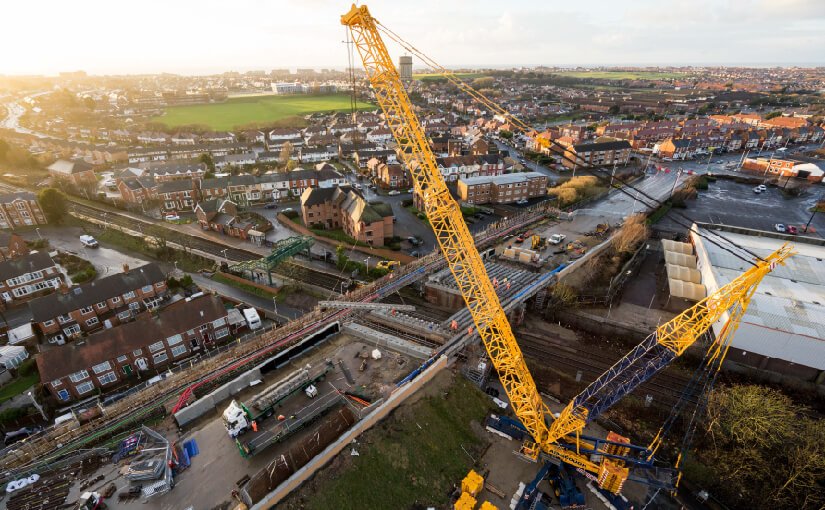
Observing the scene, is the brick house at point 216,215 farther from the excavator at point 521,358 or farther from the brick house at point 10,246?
the excavator at point 521,358

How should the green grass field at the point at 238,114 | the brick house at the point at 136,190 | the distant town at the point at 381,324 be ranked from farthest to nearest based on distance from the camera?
the green grass field at the point at 238,114, the brick house at the point at 136,190, the distant town at the point at 381,324

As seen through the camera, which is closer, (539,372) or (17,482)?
(17,482)

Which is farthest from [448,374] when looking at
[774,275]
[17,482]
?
[774,275]

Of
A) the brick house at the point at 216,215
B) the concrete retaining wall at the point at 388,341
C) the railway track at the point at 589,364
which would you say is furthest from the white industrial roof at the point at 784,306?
the brick house at the point at 216,215

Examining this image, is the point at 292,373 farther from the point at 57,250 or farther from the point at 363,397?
the point at 57,250

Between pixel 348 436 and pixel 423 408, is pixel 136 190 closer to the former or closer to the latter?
pixel 348 436

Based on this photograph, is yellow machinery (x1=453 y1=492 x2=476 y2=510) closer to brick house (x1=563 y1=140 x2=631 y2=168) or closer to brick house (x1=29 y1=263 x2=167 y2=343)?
brick house (x1=29 y1=263 x2=167 y2=343)
